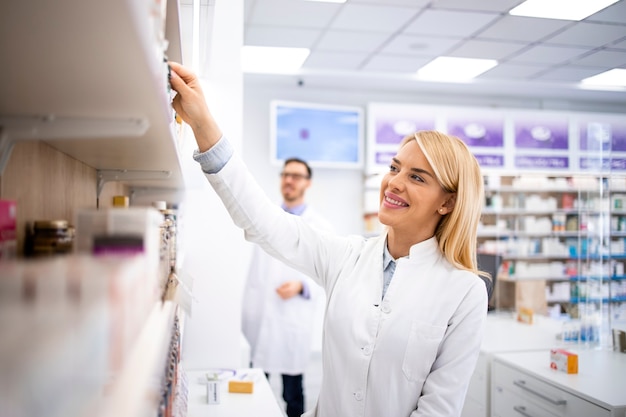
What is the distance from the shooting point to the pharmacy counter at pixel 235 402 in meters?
1.88

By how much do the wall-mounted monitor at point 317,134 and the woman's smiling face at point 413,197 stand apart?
4978mm

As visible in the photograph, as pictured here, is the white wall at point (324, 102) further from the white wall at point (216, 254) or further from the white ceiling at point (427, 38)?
the white wall at point (216, 254)

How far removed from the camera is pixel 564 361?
2691 millimetres

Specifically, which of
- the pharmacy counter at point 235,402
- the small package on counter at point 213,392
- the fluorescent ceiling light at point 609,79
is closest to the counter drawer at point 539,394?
the pharmacy counter at point 235,402

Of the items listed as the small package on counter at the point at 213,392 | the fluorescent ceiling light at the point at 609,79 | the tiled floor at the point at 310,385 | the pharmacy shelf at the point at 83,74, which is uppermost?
the fluorescent ceiling light at the point at 609,79

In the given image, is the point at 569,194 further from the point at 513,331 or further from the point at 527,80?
the point at 513,331

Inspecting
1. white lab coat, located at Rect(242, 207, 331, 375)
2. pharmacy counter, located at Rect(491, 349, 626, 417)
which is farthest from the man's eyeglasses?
pharmacy counter, located at Rect(491, 349, 626, 417)

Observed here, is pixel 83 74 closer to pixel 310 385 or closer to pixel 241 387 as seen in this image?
pixel 241 387

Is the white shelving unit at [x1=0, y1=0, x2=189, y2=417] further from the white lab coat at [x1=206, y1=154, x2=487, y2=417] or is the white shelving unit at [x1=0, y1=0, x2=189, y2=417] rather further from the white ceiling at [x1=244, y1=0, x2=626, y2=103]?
the white ceiling at [x1=244, y1=0, x2=626, y2=103]

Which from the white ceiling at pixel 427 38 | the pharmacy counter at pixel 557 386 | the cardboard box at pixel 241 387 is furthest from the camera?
the white ceiling at pixel 427 38

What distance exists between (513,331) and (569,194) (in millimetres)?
4782

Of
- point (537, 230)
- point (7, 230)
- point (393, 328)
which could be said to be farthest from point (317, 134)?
point (7, 230)

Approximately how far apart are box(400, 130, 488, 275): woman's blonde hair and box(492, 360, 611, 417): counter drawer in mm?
1120

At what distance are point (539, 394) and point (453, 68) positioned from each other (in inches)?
188
